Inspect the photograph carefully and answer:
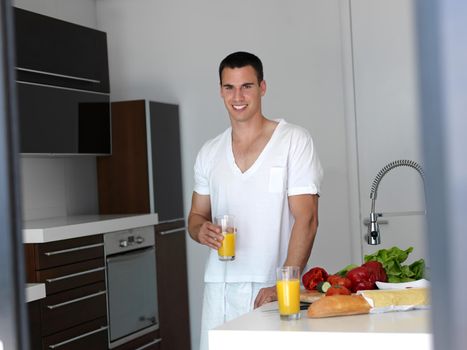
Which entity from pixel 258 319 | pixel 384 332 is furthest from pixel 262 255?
pixel 384 332

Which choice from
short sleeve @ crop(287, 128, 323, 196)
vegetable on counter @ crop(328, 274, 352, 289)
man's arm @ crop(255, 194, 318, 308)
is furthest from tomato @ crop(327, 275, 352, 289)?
short sleeve @ crop(287, 128, 323, 196)

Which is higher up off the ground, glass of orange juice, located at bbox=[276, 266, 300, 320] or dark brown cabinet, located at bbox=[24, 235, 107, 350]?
glass of orange juice, located at bbox=[276, 266, 300, 320]

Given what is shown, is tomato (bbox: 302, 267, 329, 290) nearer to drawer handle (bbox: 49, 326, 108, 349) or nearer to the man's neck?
the man's neck

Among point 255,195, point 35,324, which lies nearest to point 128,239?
point 35,324

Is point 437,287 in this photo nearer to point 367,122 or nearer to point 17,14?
point 17,14

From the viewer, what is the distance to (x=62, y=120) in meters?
4.27

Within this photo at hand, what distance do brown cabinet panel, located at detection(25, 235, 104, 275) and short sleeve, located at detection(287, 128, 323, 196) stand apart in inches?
54.5

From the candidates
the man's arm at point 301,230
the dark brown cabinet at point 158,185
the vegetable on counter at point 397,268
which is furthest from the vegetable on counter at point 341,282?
the dark brown cabinet at point 158,185

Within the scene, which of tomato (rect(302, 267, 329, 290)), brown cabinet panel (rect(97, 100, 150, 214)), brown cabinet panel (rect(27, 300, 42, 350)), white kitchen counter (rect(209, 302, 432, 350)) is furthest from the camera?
brown cabinet panel (rect(97, 100, 150, 214))

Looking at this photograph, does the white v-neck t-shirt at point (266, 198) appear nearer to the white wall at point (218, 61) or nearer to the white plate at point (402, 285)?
the white plate at point (402, 285)

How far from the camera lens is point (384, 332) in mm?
1778

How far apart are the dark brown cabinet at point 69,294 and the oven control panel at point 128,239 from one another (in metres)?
0.08

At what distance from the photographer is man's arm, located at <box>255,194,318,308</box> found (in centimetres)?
277

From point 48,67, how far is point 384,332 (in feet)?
9.38
